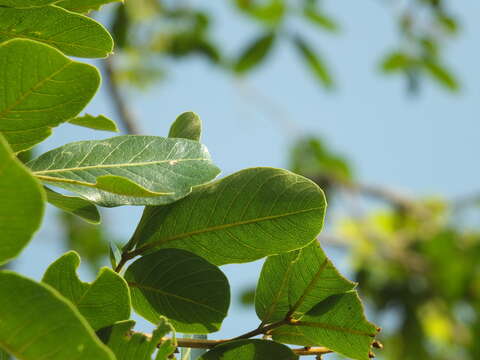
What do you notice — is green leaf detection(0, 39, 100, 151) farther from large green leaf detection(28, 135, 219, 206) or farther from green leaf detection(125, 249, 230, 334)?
green leaf detection(125, 249, 230, 334)

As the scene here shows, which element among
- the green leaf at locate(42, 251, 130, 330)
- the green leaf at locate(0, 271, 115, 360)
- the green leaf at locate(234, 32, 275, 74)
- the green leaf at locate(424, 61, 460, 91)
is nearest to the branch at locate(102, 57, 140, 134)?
the green leaf at locate(234, 32, 275, 74)

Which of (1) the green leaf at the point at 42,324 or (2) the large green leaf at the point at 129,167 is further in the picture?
(2) the large green leaf at the point at 129,167

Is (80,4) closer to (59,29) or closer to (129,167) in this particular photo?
(59,29)

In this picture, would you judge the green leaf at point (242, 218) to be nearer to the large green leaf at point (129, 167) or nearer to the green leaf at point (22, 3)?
the large green leaf at point (129, 167)

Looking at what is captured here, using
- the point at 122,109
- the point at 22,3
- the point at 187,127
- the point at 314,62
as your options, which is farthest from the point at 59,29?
the point at 314,62

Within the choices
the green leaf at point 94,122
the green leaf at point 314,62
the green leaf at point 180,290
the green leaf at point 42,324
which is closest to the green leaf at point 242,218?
the green leaf at point 180,290

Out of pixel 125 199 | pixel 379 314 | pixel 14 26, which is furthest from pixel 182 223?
pixel 379 314

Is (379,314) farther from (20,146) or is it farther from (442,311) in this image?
(20,146)
